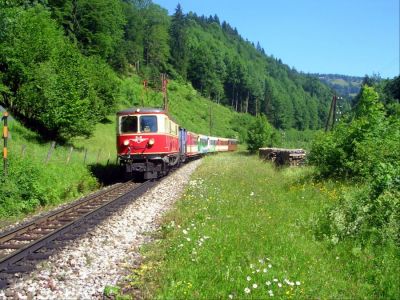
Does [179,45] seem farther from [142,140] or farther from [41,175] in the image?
[41,175]

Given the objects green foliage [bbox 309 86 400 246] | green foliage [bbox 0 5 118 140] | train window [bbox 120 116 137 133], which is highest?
green foliage [bbox 0 5 118 140]

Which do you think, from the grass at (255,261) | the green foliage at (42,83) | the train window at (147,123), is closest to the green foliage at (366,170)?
the grass at (255,261)

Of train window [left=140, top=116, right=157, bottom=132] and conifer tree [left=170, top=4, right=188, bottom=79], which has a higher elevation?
conifer tree [left=170, top=4, right=188, bottom=79]

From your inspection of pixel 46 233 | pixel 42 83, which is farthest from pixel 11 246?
pixel 42 83

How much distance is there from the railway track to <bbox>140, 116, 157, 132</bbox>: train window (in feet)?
19.3

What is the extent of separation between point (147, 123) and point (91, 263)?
13087mm

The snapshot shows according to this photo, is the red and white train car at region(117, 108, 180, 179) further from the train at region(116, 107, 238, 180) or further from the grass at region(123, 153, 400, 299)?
the grass at region(123, 153, 400, 299)

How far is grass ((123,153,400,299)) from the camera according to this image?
571 cm

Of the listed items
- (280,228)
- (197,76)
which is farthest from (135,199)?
(197,76)

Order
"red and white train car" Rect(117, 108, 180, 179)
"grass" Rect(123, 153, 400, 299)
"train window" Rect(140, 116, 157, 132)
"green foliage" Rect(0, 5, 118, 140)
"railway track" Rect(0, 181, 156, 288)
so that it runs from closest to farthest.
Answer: "grass" Rect(123, 153, 400, 299) → "railway track" Rect(0, 181, 156, 288) → "red and white train car" Rect(117, 108, 180, 179) → "train window" Rect(140, 116, 157, 132) → "green foliage" Rect(0, 5, 118, 140)

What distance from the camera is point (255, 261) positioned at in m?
6.72

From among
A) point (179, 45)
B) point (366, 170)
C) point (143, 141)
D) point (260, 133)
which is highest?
point (179, 45)

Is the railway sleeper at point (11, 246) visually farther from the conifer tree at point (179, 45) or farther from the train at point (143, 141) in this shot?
the conifer tree at point (179, 45)

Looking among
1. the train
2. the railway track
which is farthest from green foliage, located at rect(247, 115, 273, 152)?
the railway track
